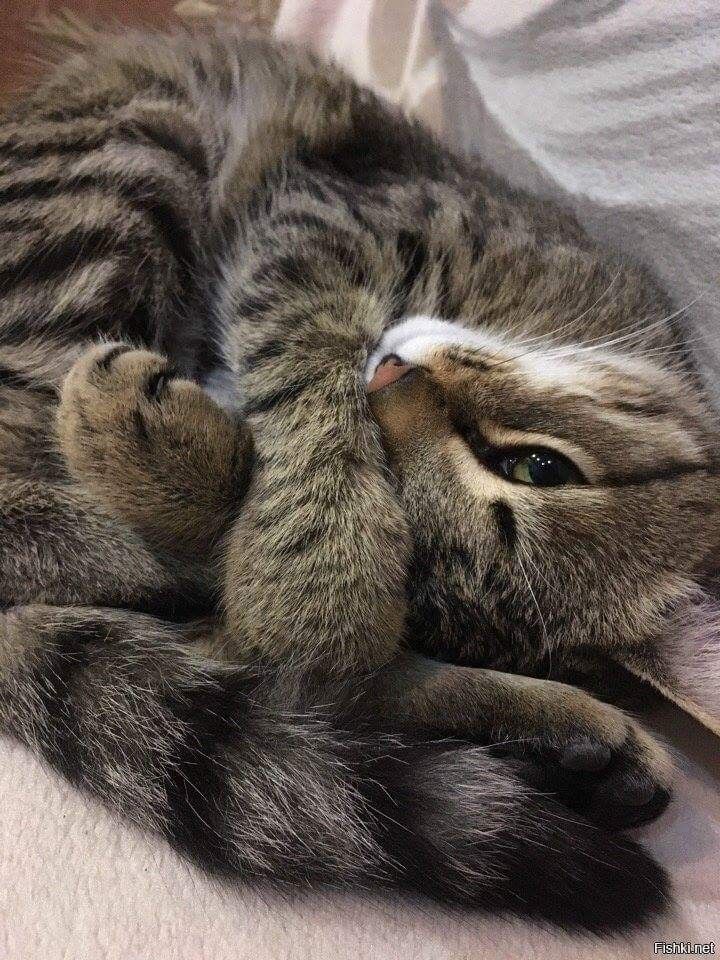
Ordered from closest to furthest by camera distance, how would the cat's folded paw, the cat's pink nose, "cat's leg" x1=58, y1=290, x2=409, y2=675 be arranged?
the cat's folded paw
"cat's leg" x1=58, y1=290, x2=409, y2=675
the cat's pink nose

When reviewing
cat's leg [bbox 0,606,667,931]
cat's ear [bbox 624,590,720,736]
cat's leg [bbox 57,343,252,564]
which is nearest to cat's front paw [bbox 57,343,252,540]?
cat's leg [bbox 57,343,252,564]

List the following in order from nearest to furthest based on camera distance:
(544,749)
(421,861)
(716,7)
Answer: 1. (421,861)
2. (544,749)
3. (716,7)

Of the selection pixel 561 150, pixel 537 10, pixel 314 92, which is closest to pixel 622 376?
pixel 561 150

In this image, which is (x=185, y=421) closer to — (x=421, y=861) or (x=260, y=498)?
(x=260, y=498)

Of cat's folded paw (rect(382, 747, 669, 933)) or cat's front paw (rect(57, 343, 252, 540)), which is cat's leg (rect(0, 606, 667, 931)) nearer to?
cat's folded paw (rect(382, 747, 669, 933))

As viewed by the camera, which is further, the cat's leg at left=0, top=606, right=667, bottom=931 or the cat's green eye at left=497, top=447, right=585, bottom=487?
the cat's green eye at left=497, top=447, right=585, bottom=487

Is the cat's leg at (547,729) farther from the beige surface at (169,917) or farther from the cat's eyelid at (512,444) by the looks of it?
the cat's eyelid at (512,444)
